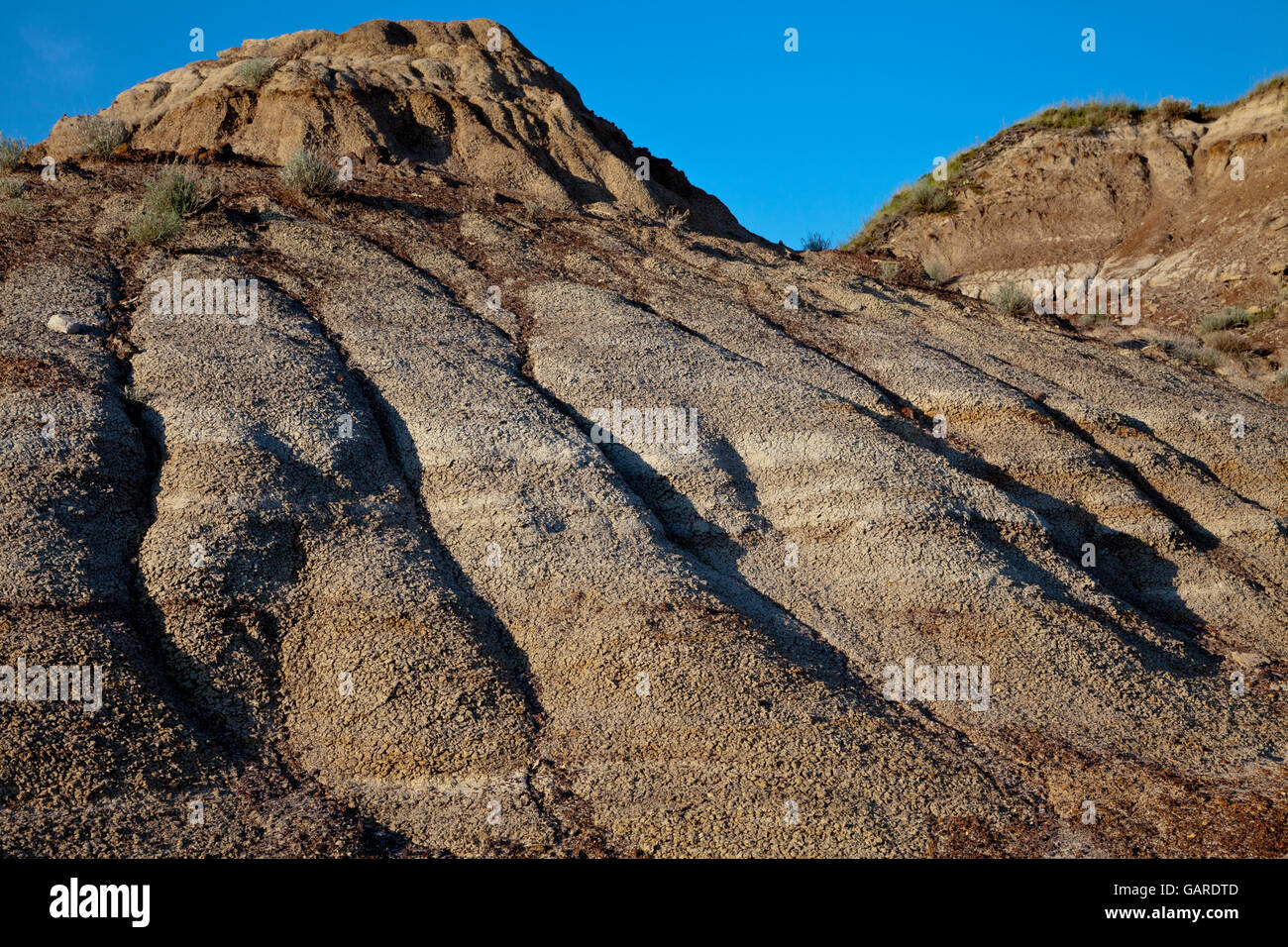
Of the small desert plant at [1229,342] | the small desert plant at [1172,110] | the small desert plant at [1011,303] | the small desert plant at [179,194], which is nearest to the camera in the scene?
the small desert plant at [179,194]

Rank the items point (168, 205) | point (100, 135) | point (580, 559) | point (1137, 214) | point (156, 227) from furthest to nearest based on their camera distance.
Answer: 1. point (1137, 214)
2. point (100, 135)
3. point (168, 205)
4. point (156, 227)
5. point (580, 559)

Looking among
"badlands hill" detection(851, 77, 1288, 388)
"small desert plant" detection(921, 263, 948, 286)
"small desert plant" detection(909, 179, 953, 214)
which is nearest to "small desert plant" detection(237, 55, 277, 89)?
"badlands hill" detection(851, 77, 1288, 388)

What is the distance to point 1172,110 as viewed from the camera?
21.6 metres

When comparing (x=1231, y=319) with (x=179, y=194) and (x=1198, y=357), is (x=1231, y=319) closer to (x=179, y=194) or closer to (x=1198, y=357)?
(x=1198, y=357)

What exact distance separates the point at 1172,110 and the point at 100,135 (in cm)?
2184

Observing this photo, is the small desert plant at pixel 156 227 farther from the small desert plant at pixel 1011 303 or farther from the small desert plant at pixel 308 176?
the small desert plant at pixel 1011 303

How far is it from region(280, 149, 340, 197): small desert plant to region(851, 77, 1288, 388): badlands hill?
9.80 meters

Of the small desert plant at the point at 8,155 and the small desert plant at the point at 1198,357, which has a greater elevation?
the small desert plant at the point at 8,155

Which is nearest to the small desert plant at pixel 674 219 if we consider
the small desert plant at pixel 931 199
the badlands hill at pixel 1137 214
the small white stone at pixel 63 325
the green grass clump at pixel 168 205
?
the badlands hill at pixel 1137 214

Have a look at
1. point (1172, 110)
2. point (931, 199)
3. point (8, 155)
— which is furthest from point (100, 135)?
point (1172, 110)

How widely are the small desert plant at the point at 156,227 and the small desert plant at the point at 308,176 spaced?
1.82m

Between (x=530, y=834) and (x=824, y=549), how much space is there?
3610 mm

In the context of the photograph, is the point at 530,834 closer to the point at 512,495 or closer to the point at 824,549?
the point at 512,495

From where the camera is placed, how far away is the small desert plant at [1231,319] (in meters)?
15.8
